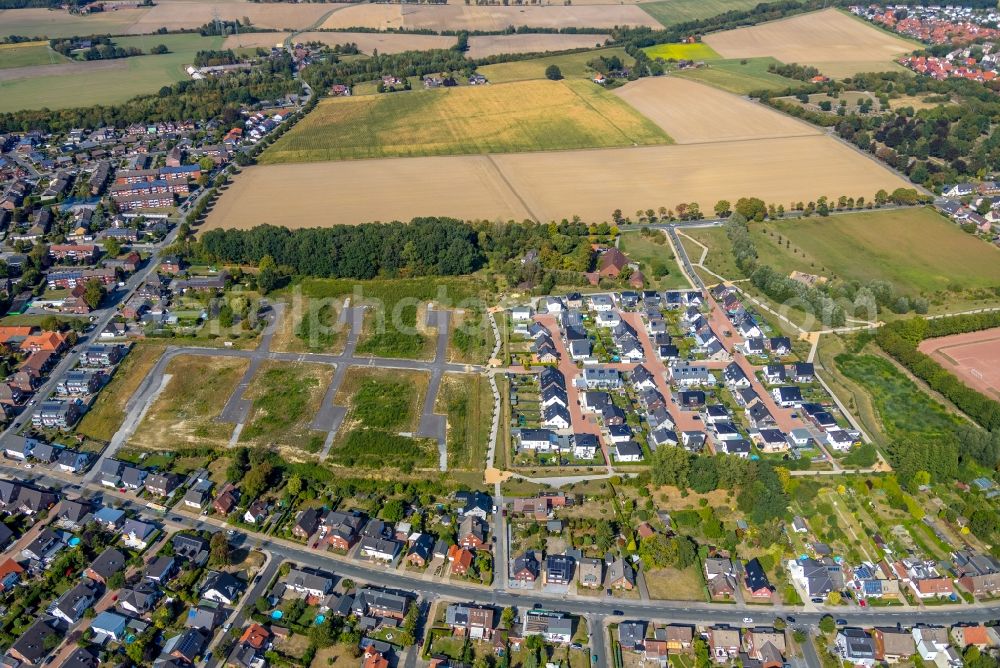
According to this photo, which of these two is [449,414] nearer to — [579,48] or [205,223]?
[205,223]

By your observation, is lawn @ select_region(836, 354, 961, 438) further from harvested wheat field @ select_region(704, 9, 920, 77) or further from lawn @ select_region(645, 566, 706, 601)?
harvested wheat field @ select_region(704, 9, 920, 77)

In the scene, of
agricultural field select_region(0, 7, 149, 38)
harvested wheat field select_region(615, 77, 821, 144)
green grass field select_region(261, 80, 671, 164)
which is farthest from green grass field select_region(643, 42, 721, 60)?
agricultural field select_region(0, 7, 149, 38)

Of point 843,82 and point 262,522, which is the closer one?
point 262,522

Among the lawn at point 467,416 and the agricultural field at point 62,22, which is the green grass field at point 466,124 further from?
the agricultural field at point 62,22

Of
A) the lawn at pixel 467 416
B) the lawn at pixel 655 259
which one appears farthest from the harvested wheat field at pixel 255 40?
the lawn at pixel 467 416

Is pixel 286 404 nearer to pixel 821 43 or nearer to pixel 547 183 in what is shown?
pixel 547 183

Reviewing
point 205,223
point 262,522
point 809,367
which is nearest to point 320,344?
point 262,522
